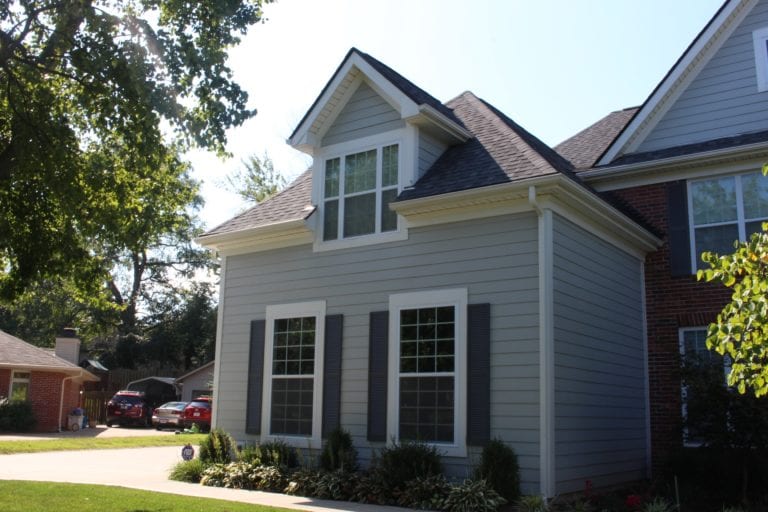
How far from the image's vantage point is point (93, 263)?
14.7 m

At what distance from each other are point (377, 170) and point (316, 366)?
3.64 m

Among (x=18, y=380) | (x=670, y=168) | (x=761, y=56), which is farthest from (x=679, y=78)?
(x=18, y=380)

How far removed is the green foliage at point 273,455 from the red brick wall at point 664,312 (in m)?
6.38

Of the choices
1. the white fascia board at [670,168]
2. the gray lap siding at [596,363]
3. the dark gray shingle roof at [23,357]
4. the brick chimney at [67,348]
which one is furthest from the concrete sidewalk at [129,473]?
the brick chimney at [67,348]

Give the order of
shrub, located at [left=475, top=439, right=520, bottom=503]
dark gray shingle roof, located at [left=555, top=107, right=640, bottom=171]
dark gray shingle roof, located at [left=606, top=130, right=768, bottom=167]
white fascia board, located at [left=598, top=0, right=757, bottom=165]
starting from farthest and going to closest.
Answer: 1. dark gray shingle roof, located at [left=555, top=107, right=640, bottom=171]
2. white fascia board, located at [left=598, top=0, right=757, bottom=165]
3. dark gray shingle roof, located at [left=606, top=130, right=768, bottom=167]
4. shrub, located at [left=475, top=439, right=520, bottom=503]

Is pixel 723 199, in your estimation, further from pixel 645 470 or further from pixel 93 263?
pixel 93 263

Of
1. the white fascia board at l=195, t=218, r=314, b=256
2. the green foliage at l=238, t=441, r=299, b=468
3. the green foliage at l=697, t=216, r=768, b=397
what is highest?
the white fascia board at l=195, t=218, r=314, b=256

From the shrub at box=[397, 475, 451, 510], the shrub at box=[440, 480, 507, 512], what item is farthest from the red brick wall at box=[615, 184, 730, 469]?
the shrub at box=[397, 475, 451, 510]

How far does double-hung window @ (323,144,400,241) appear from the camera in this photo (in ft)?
43.7

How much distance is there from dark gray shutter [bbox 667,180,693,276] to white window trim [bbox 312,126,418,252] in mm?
4915

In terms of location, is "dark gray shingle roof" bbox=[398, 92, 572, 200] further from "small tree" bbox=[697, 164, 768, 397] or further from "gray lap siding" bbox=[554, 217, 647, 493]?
"small tree" bbox=[697, 164, 768, 397]

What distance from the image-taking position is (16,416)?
2781 cm

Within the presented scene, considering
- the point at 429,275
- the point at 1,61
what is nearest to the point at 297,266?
the point at 429,275

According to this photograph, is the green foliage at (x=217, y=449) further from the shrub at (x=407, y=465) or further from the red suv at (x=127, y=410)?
the red suv at (x=127, y=410)
